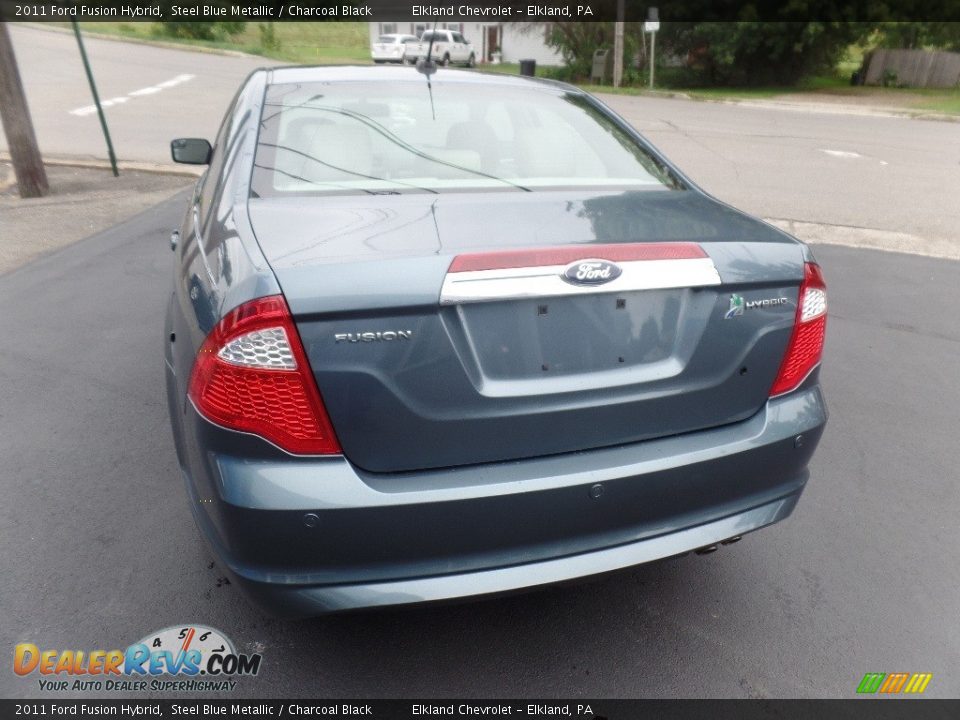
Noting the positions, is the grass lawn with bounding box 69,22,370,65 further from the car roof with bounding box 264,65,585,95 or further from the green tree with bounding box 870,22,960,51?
the car roof with bounding box 264,65,585,95

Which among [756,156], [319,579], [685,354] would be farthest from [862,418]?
[756,156]

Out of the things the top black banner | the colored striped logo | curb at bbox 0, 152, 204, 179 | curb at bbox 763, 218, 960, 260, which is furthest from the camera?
the top black banner

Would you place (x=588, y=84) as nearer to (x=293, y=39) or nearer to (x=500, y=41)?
(x=500, y=41)

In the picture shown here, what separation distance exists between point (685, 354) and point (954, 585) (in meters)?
1.58

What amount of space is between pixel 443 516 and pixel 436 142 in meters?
1.53

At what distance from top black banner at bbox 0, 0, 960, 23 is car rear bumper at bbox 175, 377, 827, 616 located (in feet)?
66.8

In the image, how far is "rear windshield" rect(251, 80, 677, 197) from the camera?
247 cm

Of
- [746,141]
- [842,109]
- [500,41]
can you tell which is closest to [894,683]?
[746,141]

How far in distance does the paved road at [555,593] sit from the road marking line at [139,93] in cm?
1370

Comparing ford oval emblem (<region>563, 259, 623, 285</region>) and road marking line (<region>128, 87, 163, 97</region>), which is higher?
ford oval emblem (<region>563, 259, 623, 285</region>)

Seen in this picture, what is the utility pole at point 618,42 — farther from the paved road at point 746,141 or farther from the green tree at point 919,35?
the green tree at point 919,35

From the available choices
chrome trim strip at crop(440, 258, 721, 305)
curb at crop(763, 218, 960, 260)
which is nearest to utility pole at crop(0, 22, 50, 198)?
curb at crop(763, 218, 960, 260)

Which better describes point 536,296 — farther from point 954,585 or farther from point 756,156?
point 756,156

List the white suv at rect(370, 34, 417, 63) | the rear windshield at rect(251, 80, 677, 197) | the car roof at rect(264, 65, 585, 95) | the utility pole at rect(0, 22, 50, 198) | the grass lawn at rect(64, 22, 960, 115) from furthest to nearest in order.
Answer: the white suv at rect(370, 34, 417, 63), the grass lawn at rect(64, 22, 960, 115), the utility pole at rect(0, 22, 50, 198), the car roof at rect(264, 65, 585, 95), the rear windshield at rect(251, 80, 677, 197)
